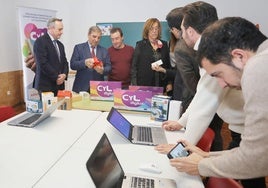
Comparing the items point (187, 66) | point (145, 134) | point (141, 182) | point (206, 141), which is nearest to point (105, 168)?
point (141, 182)

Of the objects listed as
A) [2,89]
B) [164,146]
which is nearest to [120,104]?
[164,146]

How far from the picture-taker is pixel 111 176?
3.16 ft

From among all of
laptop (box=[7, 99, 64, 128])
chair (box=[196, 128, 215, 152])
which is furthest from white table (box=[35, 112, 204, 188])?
laptop (box=[7, 99, 64, 128])

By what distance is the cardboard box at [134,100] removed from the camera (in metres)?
2.06

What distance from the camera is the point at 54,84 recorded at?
10.4 ft

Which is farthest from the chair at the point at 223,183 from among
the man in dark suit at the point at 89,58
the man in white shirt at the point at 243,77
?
the man in dark suit at the point at 89,58

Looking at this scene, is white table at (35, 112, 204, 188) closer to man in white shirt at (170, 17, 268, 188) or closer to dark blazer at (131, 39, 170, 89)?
man in white shirt at (170, 17, 268, 188)

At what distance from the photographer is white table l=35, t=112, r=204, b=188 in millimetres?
1007

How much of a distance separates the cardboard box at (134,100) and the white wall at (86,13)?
249cm

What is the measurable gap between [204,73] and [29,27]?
3762 mm

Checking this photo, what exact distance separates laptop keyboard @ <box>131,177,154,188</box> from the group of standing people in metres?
0.13

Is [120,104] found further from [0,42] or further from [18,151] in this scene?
[0,42]

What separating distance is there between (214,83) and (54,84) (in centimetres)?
242

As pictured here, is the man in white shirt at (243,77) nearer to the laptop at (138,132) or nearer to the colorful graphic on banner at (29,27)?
the laptop at (138,132)
